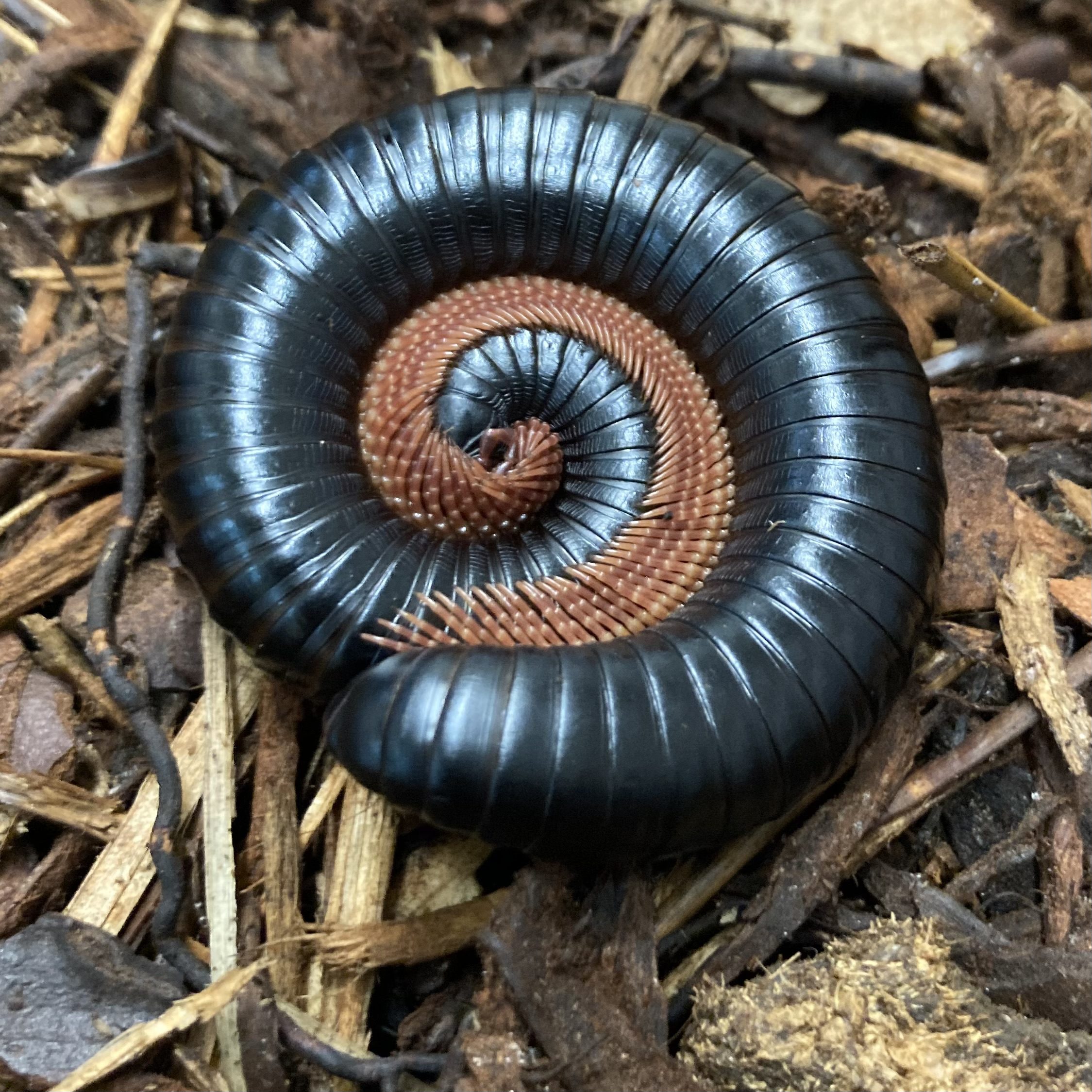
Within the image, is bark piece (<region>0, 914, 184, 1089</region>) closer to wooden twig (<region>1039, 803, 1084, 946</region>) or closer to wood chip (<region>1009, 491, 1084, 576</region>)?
wooden twig (<region>1039, 803, 1084, 946</region>)

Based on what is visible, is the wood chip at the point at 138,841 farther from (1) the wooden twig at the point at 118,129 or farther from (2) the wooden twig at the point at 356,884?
(1) the wooden twig at the point at 118,129

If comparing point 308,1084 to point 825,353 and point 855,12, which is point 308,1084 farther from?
point 855,12

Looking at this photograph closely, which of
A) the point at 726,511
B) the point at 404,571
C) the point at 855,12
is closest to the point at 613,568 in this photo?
the point at 726,511

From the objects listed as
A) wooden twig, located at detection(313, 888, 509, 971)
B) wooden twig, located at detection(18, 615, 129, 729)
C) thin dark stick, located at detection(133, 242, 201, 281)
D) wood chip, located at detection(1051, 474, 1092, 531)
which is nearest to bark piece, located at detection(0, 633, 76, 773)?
wooden twig, located at detection(18, 615, 129, 729)

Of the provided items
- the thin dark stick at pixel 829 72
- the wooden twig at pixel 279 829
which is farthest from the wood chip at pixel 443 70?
the wooden twig at pixel 279 829

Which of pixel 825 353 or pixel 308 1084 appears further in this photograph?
pixel 825 353

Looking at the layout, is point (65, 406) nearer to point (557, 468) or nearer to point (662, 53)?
point (557, 468)

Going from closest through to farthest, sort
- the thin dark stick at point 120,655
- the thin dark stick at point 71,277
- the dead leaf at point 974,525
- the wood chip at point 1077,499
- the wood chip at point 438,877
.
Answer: the thin dark stick at point 120,655, the wood chip at point 438,877, the dead leaf at point 974,525, the wood chip at point 1077,499, the thin dark stick at point 71,277
